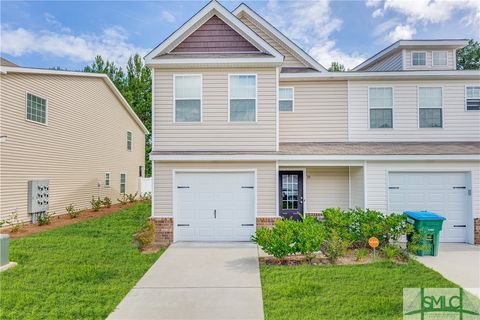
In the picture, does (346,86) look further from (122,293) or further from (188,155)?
(122,293)

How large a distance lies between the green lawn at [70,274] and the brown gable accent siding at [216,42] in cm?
637

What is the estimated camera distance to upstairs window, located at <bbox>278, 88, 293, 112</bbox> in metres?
11.2

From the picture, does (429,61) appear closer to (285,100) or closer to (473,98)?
(473,98)

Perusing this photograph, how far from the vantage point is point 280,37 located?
11.7 meters

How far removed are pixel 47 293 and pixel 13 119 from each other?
9.00 meters

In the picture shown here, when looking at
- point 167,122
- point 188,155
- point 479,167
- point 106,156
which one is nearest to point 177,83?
point 167,122

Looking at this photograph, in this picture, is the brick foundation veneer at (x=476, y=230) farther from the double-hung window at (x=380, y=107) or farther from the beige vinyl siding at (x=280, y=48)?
the beige vinyl siding at (x=280, y=48)

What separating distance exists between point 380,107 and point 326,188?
3.63 m

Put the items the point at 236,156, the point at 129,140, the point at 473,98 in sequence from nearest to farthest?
the point at 236,156 → the point at 473,98 → the point at 129,140

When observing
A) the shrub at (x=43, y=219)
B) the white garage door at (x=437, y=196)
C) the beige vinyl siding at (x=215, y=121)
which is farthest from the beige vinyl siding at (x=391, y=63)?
the shrub at (x=43, y=219)

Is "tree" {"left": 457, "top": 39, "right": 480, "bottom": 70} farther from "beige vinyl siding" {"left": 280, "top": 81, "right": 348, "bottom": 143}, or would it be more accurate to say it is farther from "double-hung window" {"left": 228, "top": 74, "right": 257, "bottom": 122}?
"double-hung window" {"left": 228, "top": 74, "right": 257, "bottom": 122}

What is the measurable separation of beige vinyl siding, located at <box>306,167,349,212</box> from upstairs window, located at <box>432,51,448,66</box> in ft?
19.8

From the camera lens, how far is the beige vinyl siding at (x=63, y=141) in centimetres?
1140

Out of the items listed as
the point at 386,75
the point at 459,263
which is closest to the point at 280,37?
the point at 386,75
